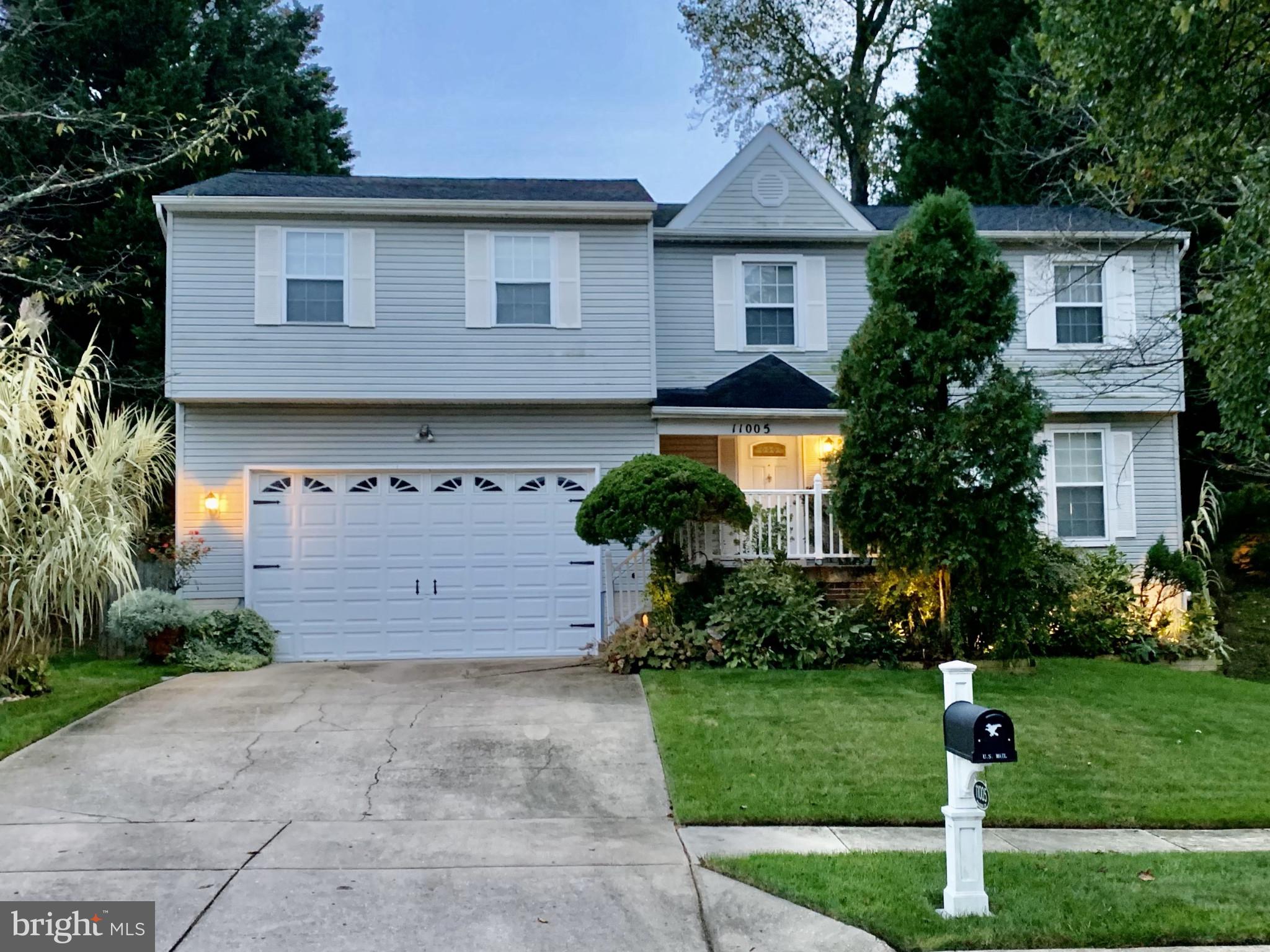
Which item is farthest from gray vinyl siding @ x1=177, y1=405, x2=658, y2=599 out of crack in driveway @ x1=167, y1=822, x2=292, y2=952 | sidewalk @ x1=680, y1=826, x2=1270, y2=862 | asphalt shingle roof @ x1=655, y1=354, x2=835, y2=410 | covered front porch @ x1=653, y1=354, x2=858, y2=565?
sidewalk @ x1=680, y1=826, x2=1270, y2=862

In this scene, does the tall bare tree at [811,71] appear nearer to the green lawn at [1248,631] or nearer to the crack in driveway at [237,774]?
the green lawn at [1248,631]

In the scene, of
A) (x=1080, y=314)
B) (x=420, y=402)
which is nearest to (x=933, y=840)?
(x=420, y=402)

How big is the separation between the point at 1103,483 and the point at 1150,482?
31.0 inches

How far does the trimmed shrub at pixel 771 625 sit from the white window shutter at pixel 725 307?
4.36 m

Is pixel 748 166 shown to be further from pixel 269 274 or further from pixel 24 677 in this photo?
pixel 24 677

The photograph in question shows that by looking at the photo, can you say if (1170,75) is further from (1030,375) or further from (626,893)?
(626,893)

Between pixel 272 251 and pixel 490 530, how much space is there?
4630 millimetres

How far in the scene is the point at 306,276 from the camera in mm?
13023

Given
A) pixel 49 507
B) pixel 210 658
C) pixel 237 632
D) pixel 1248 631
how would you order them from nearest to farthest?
pixel 49 507 → pixel 210 658 → pixel 237 632 → pixel 1248 631

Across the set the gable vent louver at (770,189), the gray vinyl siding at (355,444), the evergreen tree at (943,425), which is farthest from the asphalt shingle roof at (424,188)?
the evergreen tree at (943,425)

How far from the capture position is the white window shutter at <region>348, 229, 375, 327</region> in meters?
13.0

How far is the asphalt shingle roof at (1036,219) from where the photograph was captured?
14.8 m

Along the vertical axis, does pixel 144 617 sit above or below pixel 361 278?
below

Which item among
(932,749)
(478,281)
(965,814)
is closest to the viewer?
(965,814)
